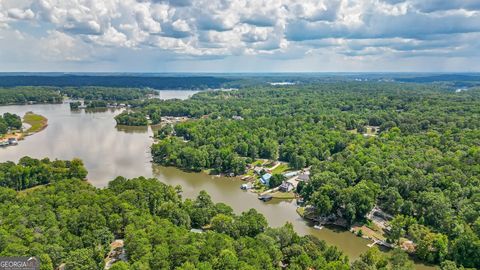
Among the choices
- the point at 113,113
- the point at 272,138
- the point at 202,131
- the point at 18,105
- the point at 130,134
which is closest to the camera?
the point at 272,138

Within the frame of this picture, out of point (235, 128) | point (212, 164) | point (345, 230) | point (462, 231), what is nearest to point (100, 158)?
point (212, 164)

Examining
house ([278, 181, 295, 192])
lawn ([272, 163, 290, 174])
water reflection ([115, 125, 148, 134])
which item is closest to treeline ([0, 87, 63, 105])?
water reflection ([115, 125, 148, 134])

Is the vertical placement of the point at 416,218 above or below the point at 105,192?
below

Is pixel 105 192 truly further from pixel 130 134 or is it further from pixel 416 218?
pixel 130 134

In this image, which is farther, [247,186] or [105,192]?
[247,186]

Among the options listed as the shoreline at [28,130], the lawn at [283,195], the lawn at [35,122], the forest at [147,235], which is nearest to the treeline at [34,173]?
the forest at [147,235]

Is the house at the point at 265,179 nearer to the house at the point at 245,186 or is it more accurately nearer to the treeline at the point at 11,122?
the house at the point at 245,186

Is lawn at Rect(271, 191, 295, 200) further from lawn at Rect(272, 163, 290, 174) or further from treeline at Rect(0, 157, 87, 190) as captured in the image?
treeline at Rect(0, 157, 87, 190)

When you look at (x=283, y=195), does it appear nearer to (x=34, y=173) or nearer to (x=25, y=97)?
(x=34, y=173)
